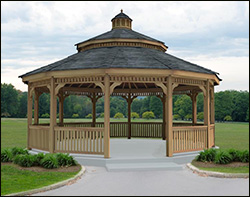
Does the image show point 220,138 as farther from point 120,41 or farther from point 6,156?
point 6,156

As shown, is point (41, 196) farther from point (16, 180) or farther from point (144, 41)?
point (144, 41)

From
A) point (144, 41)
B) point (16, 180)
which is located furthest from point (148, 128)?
point (16, 180)

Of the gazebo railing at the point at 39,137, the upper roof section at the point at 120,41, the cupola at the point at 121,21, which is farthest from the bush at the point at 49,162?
the cupola at the point at 121,21

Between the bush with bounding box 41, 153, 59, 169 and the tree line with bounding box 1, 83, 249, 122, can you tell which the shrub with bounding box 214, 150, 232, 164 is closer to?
the bush with bounding box 41, 153, 59, 169

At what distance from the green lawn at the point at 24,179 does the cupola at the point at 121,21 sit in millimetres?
11513

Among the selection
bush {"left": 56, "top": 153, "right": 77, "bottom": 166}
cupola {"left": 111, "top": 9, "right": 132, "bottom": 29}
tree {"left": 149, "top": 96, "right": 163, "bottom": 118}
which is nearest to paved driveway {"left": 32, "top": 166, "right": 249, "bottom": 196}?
bush {"left": 56, "top": 153, "right": 77, "bottom": 166}

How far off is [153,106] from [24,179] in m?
74.2

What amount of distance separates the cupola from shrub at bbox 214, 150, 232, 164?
10.7 metres

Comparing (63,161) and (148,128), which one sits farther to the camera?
(148,128)

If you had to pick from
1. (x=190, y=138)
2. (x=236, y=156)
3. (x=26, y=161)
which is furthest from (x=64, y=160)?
(x=236, y=156)

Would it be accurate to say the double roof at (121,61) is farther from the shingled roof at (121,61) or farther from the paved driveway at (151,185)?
the paved driveway at (151,185)

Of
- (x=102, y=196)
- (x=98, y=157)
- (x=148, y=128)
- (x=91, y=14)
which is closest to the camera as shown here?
(x=102, y=196)

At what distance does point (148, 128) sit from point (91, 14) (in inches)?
359

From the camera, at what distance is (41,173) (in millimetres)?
8570
